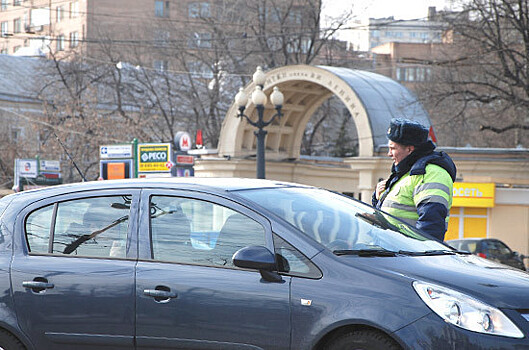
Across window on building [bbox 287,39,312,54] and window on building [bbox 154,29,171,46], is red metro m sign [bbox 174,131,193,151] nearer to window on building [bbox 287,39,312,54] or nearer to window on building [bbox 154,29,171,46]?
window on building [bbox 287,39,312,54]

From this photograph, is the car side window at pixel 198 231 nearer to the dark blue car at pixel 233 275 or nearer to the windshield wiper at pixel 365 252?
the dark blue car at pixel 233 275

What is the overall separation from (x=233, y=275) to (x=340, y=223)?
717 millimetres

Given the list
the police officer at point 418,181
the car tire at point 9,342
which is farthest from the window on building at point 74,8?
the car tire at point 9,342

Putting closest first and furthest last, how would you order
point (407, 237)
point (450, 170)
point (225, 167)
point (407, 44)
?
point (407, 237)
point (450, 170)
point (225, 167)
point (407, 44)

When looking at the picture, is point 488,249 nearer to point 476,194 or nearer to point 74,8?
point 476,194

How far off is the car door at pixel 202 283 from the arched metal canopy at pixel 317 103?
79.8ft

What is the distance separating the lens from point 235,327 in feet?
16.9

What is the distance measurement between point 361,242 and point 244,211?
0.68m

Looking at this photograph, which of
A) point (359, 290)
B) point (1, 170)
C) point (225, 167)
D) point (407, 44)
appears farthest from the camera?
point (407, 44)

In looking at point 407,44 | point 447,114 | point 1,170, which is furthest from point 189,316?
point 407,44

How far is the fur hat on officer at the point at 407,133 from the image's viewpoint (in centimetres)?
685

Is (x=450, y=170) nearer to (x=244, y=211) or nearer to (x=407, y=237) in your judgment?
(x=407, y=237)

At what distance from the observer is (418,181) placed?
22.1 ft

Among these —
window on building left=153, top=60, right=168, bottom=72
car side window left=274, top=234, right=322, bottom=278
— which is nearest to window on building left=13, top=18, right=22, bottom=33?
window on building left=153, top=60, right=168, bottom=72
